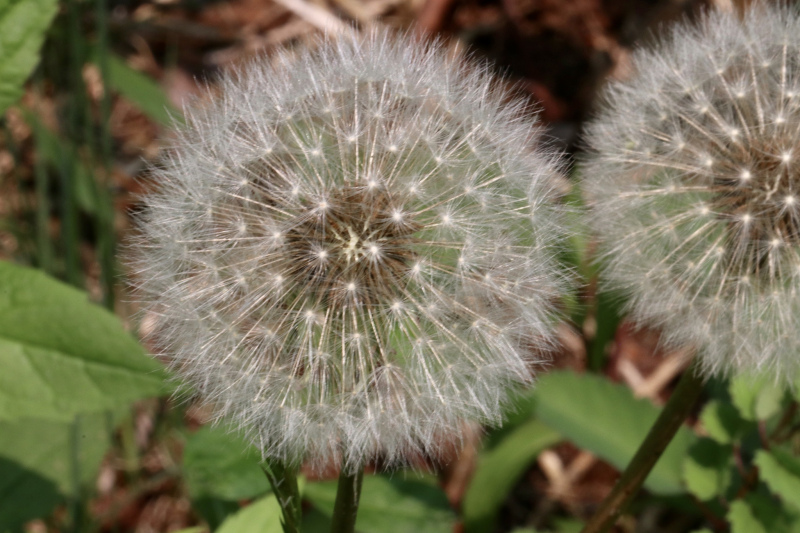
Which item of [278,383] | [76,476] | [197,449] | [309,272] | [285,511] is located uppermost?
[309,272]

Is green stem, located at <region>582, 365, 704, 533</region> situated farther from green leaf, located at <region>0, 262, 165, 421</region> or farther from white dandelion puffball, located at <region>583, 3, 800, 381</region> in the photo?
green leaf, located at <region>0, 262, 165, 421</region>

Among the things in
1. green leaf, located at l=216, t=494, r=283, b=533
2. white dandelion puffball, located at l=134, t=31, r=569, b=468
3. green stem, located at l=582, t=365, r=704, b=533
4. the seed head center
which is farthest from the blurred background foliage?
the seed head center

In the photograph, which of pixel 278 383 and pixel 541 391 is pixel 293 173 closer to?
pixel 278 383

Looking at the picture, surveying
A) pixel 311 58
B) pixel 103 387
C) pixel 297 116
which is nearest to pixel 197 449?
pixel 103 387

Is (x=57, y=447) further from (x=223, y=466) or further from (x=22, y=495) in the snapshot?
(x=223, y=466)

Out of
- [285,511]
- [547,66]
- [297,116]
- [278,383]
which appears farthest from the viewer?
[547,66]

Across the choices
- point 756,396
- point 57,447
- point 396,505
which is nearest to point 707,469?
point 756,396

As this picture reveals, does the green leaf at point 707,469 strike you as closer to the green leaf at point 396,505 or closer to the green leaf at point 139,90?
the green leaf at point 396,505

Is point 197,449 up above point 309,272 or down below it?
below
